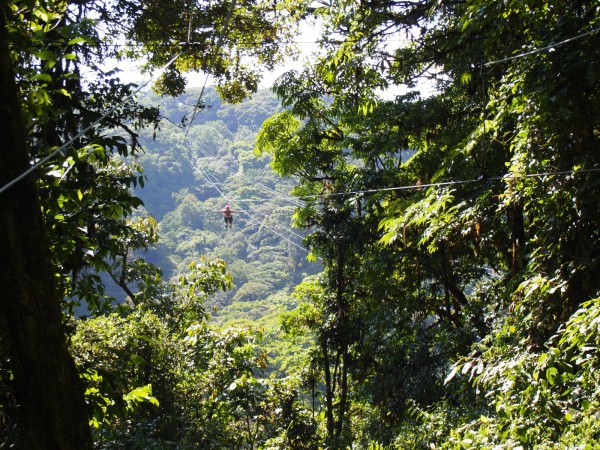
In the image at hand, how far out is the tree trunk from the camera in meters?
2.01

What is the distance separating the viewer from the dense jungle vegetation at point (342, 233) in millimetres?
2225

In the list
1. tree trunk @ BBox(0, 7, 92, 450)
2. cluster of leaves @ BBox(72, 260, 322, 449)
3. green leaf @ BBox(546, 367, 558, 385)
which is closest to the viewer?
tree trunk @ BBox(0, 7, 92, 450)

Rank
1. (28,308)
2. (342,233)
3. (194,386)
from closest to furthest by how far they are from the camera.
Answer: (28,308)
(194,386)
(342,233)

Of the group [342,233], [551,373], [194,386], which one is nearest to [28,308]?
[551,373]

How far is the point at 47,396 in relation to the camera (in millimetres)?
2029

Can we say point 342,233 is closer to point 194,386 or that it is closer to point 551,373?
point 194,386

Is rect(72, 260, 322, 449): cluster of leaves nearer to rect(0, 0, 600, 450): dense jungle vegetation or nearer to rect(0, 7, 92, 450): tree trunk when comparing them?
rect(0, 0, 600, 450): dense jungle vegetation

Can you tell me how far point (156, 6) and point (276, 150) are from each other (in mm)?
4500

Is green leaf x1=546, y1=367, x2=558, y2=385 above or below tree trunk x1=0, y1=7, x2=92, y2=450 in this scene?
below

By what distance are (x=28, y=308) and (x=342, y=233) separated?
24.0ft

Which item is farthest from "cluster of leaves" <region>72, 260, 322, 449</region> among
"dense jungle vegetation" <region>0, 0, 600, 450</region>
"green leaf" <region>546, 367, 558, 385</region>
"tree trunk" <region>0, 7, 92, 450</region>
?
"green leaf" <region>546, 367, 558, 385</region>

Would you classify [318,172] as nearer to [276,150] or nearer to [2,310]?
[276,150]

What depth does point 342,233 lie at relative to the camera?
359 inches

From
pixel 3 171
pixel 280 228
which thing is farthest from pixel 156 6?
pixel 280 228
